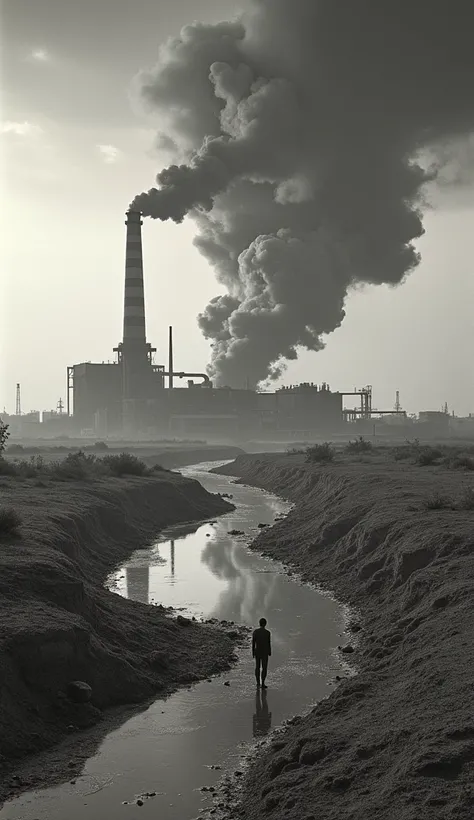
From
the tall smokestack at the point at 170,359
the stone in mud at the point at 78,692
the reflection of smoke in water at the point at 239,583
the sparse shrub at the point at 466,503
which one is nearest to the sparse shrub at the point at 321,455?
the reflection of smoke in water at the point at 239,583

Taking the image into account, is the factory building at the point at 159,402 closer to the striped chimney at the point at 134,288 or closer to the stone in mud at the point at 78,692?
the striped chimney at the point at 134,288

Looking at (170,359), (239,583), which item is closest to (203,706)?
(239,583)

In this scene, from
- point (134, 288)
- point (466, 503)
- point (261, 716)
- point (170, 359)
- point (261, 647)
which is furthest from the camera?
point (170, 359)

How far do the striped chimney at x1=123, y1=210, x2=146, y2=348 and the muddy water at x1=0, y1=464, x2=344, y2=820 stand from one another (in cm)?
7696

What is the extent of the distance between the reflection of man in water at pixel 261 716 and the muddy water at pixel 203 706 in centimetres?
2

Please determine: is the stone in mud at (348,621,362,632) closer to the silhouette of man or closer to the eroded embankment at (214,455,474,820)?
the eroded embankment at (214,455,474,820)

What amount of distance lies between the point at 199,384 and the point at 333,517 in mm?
94091

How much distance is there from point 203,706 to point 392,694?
318 centimetres

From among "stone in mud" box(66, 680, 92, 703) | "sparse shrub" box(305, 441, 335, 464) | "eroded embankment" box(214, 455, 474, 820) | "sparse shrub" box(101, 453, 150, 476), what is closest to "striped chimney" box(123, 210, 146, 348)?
"sparse shrub" box(305, 441, 335, 464)

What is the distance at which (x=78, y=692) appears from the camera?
1270cm

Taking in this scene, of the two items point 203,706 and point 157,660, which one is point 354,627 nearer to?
point 157,660

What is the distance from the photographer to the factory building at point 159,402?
107188 mm

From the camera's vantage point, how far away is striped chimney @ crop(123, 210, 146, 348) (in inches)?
3888

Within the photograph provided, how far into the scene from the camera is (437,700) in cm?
1042
